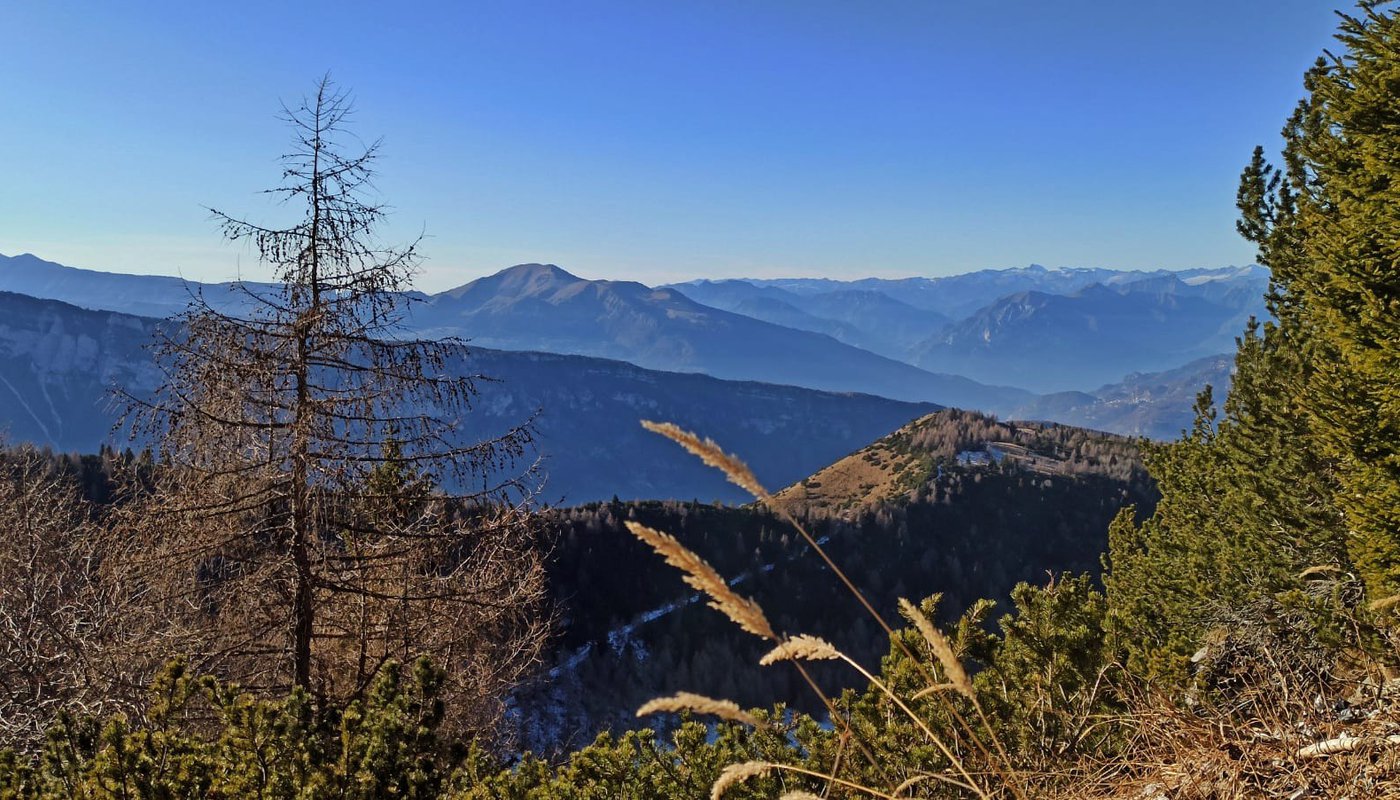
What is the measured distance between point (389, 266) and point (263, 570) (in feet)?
11.3

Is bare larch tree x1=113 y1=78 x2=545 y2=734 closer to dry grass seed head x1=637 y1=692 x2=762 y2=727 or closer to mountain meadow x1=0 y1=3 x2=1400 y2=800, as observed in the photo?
mountain meadow x1=0 y1=3 x2=1400 y2=800

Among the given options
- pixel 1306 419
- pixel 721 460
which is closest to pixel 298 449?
pixel 721 460

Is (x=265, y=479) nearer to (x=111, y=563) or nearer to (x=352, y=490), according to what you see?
(x=352, y=490)

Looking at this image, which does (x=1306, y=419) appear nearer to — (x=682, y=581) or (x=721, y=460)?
(x=682, y=581)

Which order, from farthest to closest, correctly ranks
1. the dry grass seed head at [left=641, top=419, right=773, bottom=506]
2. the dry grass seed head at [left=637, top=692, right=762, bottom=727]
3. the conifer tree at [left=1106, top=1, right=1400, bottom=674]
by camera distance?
the conifer tree at [left=1106, top=1, right=1400, bottom=674] < the dry grass seed head at [left=641, top=419, right=773, bottom=506] < the dry grass seed head at [left=637, top=692, right=762, bottom=727]

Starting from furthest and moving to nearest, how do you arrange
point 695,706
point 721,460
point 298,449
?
point 298,449 → point 721,460 → point 695,706

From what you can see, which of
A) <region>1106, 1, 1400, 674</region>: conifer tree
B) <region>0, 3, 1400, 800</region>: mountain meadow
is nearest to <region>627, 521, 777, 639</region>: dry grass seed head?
<region>0, 3, 1400, 800</region>: mountain meadow

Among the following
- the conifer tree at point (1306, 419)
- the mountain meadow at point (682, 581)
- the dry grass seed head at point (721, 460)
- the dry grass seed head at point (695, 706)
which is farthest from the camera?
the conifer tree at point (1306, 419)

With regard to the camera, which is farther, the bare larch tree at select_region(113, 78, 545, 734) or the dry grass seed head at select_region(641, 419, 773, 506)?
the bare larch tree at select_region(113, 78, 545, 734)

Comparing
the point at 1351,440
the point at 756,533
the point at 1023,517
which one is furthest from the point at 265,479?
the point at 1023,517

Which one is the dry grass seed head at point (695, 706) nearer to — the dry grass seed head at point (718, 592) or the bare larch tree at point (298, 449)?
the dry grass seed head at point (718, 592)

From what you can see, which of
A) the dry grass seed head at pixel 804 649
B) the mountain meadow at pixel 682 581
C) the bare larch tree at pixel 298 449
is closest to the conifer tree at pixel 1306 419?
the mountain meadow at pixel 682 581

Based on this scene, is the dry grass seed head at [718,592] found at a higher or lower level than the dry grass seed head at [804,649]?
higher

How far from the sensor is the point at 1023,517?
118500mm
